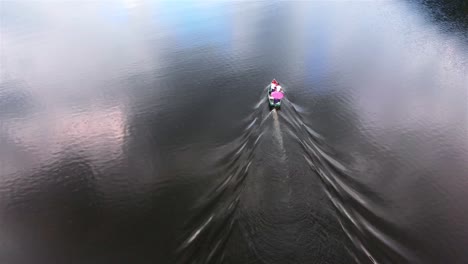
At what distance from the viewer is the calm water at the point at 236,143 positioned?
1190cm

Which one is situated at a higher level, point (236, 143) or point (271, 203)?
point (236, 143)

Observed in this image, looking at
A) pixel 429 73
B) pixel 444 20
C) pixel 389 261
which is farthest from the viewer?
pixel 444 20

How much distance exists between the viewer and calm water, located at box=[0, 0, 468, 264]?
39.0 ft

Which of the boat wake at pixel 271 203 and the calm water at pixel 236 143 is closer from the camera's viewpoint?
the boat wake at pixel 271 203

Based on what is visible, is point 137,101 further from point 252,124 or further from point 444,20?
point 444,20

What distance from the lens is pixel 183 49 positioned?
28.3 metres

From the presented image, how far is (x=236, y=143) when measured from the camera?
1661 centimetres

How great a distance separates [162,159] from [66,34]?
77.9 ft

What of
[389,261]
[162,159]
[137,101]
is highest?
[137,101]

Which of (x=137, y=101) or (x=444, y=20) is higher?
(x=444, y=20)

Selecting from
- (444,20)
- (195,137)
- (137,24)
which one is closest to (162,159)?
(195,137)

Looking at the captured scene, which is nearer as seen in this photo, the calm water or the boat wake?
the boat wake

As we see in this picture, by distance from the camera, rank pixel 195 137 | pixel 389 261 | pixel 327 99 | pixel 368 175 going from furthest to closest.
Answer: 1. pixel 327 99
2. pixel 195 137
3. pixel 368 175
4. pixel 389 261

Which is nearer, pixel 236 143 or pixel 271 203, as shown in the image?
pixel 271 203
